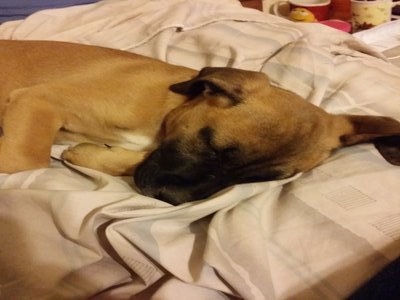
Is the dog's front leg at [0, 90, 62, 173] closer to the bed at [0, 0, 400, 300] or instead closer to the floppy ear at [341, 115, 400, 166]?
the bed at [0, 0, 400, 300]

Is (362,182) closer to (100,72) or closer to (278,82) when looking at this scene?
(278,82)

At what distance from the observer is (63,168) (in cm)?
121

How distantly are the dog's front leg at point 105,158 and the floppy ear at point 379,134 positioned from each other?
47cm

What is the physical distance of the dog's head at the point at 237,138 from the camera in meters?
1.09

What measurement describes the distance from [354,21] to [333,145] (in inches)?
45.9

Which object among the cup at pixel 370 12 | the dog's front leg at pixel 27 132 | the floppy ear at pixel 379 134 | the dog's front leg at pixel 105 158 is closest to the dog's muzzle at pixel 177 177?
the dog's front leg at pixel 105 158

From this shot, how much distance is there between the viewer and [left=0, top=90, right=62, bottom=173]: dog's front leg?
1178 millimetres

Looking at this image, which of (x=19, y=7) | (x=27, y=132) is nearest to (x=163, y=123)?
(x=27, y=132)

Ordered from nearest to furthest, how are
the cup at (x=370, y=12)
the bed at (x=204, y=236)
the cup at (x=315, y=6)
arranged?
the bed at (x=204, y=236)
the cup at (x=370, y=12)
the cup at (x=315, y=6)

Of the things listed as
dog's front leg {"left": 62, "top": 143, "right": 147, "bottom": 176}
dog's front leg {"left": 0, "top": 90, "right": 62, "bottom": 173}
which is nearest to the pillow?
dog's front leg {"left": 0, "top": 90, "right": 62, "bottom": 173}

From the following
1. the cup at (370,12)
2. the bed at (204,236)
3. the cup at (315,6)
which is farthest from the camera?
the cup at (315,6)

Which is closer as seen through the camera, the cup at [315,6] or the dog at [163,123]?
the dog at [163,123]

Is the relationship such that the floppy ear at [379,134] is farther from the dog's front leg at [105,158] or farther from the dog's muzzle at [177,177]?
the dog's front leg at [105,158]

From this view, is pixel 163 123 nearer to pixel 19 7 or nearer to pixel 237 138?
pixel 237 138
